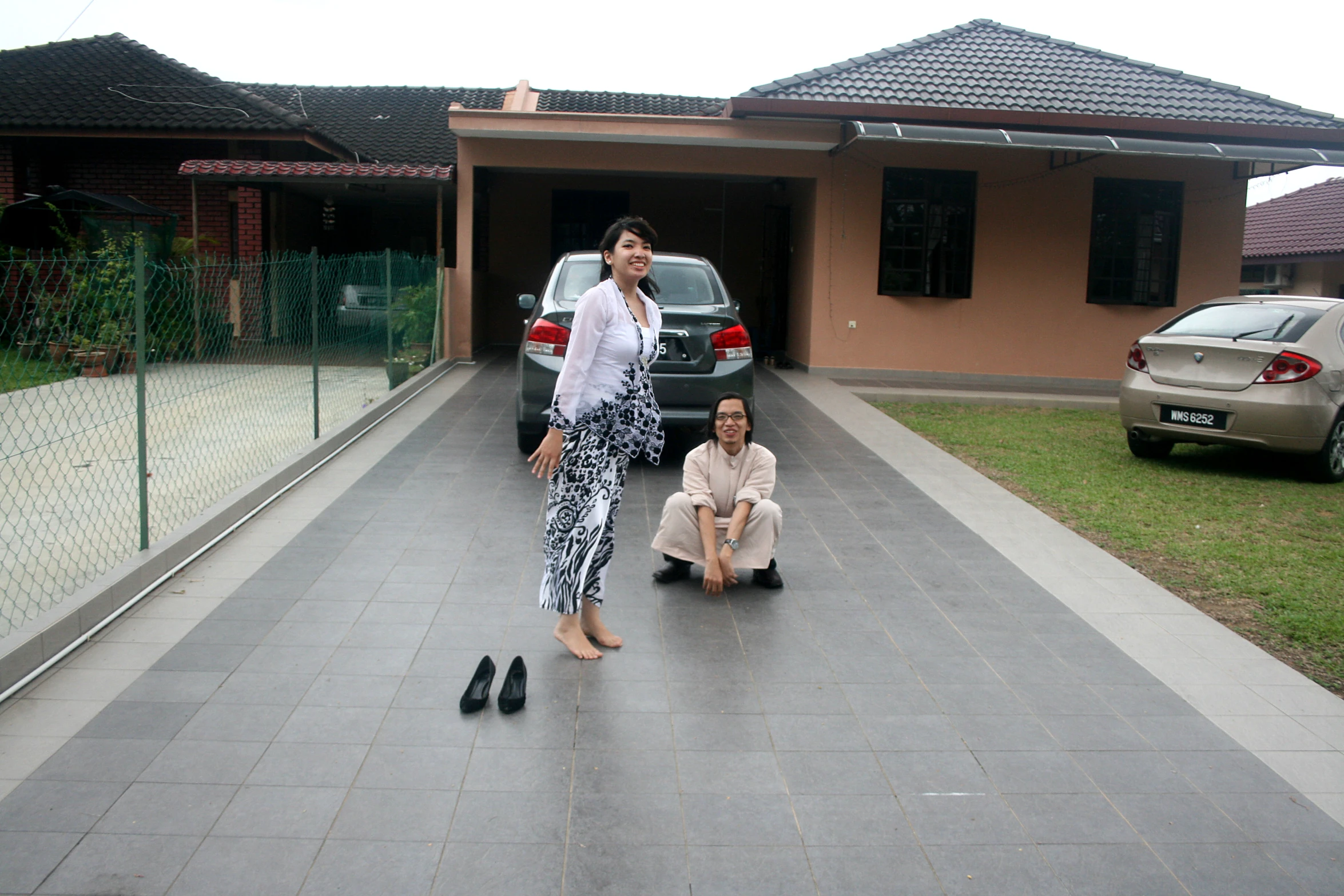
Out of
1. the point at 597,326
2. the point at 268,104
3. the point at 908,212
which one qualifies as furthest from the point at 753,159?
the point at 597,326

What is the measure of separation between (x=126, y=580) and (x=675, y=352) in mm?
4438

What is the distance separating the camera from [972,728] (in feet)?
13.0

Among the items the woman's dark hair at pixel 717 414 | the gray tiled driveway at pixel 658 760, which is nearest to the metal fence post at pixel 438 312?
the gray tiled driveway at pixel 658 760

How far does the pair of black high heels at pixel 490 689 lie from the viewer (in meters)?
3.95

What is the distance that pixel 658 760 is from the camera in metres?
3.63

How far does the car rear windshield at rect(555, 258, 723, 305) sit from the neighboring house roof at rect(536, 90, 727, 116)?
9.35 metres

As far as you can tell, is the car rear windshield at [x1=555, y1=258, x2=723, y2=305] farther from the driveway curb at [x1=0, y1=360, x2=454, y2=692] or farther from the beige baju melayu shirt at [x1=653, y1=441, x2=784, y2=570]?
the beige baju melayu shirt at [x1=653, y1=441, x2=784, y2=570]

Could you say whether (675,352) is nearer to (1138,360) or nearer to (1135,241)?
(1138,360)

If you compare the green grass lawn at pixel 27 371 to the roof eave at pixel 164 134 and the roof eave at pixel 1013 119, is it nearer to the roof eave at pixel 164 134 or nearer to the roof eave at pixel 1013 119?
the roof eave at pixel 1013 119

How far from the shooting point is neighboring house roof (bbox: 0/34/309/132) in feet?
51.5

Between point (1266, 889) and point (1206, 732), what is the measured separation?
111cm

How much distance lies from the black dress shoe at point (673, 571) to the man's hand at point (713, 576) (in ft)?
0.85

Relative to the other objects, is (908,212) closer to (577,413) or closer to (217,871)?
(577,413)

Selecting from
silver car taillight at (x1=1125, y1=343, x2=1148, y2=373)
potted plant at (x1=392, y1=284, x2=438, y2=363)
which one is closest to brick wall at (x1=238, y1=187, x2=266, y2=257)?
potted plant at (x1=392, y1=284, x2=438, y2=363)
